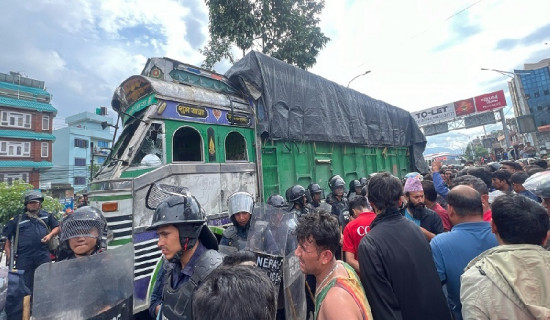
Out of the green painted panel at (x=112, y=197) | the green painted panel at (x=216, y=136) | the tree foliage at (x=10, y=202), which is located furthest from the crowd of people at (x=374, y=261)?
the tree foliage at (x=10, y=202)

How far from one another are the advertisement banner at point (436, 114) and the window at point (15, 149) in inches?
1630

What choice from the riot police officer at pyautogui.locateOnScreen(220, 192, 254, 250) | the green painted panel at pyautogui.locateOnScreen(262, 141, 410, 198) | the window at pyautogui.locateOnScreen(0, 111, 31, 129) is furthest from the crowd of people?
the window at pyautogui.locateOnScreen(0, 111, 31, 129)

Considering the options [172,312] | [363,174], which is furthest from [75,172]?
[172,312]

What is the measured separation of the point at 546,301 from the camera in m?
1.19

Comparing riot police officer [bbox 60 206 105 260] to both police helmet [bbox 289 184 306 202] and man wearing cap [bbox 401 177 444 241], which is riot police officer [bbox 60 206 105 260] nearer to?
man wearing cap [bbox 401 177 444 241]

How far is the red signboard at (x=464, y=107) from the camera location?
2886 cm

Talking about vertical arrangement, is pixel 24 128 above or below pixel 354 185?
above

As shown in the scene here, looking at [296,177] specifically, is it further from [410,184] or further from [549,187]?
[549,187]

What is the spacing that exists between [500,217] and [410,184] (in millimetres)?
1605

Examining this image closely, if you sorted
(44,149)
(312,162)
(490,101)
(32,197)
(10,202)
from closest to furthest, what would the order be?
(32,197) < (312,162) < (10,202) < (490,101) < (44,149)

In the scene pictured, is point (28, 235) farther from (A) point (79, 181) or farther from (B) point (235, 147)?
(A) point (79, 181)

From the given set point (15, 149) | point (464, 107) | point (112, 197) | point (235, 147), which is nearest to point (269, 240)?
point (112, 197)

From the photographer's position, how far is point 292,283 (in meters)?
2.46

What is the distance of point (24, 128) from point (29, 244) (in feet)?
99.1
